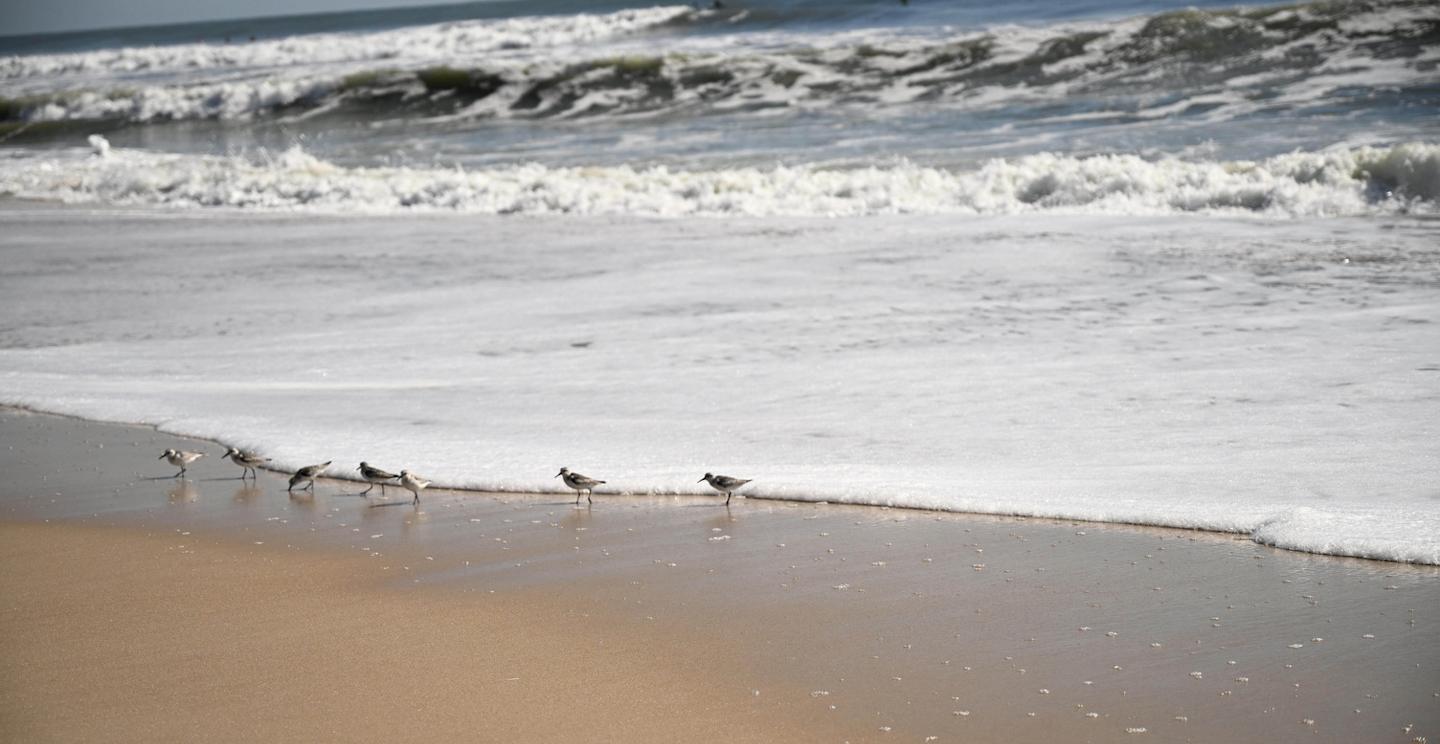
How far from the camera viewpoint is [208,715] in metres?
4.14

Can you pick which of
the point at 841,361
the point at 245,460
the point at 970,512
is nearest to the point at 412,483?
the point at 245,460

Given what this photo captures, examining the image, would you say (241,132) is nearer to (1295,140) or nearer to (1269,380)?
(1295,140)

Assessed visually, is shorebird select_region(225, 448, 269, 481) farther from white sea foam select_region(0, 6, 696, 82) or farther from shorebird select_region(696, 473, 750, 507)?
white sea foam select_region(0, 6, 696, 82)

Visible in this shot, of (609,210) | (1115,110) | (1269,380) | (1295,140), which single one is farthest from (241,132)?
(1269,380)

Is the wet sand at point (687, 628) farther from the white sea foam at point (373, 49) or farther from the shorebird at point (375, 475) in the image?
the white sea foam at point (373, 49)

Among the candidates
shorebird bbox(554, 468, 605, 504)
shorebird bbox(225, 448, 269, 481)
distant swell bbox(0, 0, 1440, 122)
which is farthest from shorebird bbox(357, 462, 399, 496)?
distant swell bbox(0, 0, 1440, 122)

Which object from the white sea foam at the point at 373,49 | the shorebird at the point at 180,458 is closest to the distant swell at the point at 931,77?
the white sea foam at the point at 373,49

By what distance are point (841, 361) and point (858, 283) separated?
8.46 feet

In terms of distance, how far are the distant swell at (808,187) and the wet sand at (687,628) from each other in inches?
375

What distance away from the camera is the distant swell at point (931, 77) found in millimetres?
21922

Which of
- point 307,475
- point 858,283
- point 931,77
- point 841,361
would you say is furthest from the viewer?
point 931,77

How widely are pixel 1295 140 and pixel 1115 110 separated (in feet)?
15.7

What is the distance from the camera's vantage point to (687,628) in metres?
4.77

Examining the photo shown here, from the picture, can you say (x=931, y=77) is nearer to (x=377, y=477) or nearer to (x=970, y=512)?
(x=377, y=477)
